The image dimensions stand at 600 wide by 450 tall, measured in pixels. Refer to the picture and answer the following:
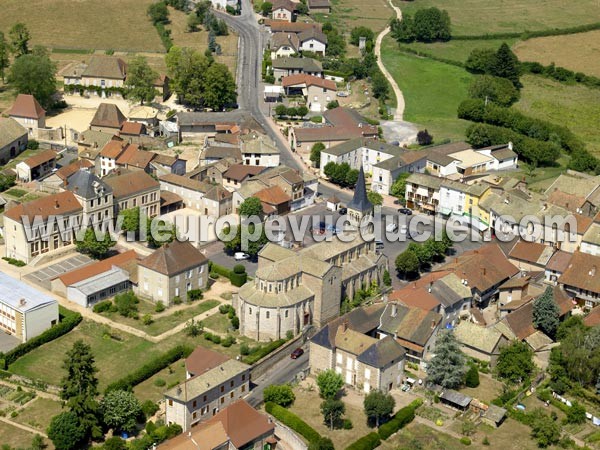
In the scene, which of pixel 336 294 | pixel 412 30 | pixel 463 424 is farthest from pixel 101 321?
pixel 412 30

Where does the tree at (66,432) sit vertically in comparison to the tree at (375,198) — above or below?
below

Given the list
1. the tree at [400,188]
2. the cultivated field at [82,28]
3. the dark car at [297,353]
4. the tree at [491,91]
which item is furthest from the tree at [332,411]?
the cultivated field at [82,28]

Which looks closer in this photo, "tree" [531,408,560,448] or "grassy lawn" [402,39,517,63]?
"tree" [531,408,560,448]

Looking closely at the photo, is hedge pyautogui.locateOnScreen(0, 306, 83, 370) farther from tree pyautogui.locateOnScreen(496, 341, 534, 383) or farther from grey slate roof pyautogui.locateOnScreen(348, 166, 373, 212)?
tree pyautogui.locateOnScreen(496, 341, 534, 383)

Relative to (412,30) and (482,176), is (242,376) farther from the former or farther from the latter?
(412,30)

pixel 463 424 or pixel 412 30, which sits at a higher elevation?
pixel 412 30

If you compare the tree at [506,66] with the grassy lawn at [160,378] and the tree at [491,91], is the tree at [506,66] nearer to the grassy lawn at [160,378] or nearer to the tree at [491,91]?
the tree at [491,91]

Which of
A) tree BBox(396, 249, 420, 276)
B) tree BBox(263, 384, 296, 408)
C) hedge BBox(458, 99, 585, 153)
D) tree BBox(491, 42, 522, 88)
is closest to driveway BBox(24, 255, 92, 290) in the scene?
tree BBox(263, 384, 296, 408)
